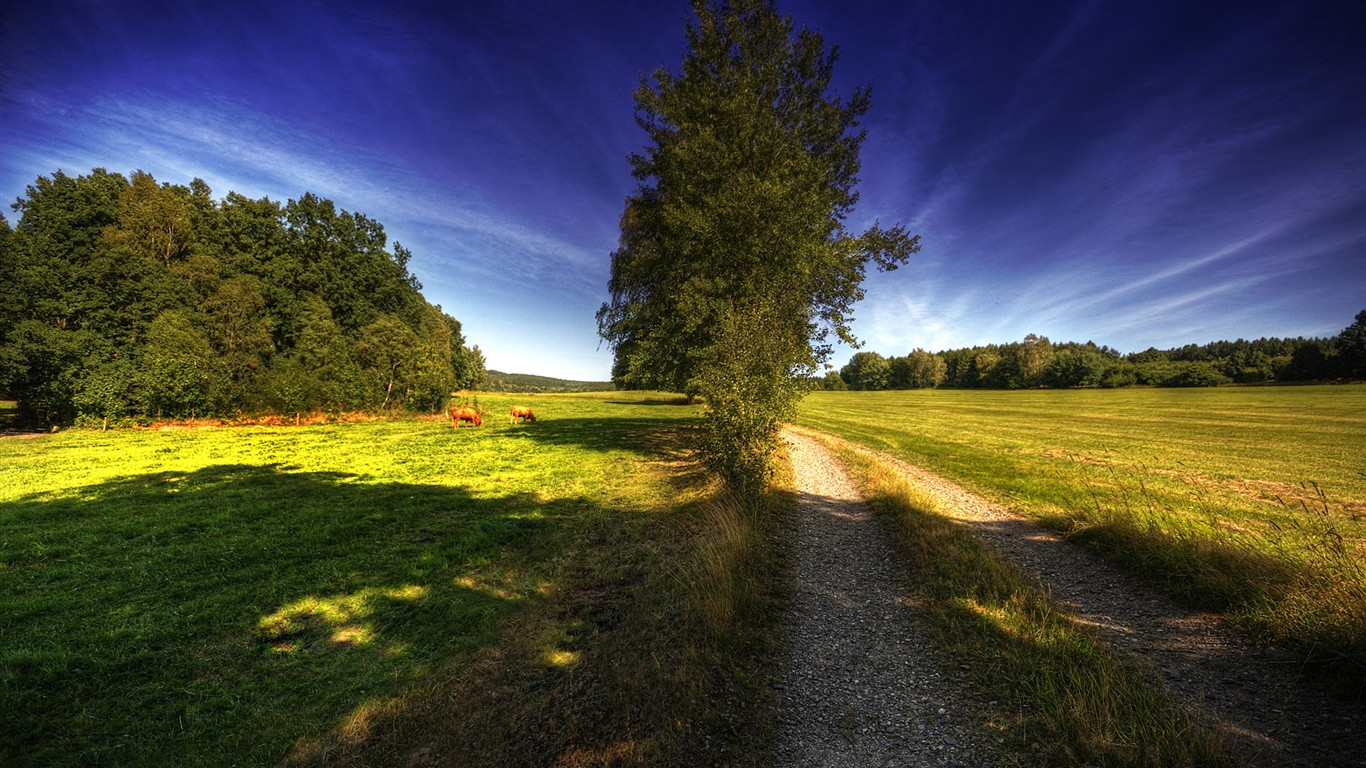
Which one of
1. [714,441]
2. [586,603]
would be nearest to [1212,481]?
[714,441]

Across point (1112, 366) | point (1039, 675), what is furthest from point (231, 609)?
point (1112, 366)

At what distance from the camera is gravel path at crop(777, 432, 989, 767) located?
4.18 metres

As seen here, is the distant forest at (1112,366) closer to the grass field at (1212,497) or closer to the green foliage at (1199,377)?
the green foliage at (1199,377)

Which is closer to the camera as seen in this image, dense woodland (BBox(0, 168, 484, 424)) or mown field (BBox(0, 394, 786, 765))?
mown field (BBox(0, 394, 786, 765))

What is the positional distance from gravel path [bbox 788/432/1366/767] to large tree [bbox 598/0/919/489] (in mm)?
7027

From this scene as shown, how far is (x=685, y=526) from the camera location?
1029 centimetres

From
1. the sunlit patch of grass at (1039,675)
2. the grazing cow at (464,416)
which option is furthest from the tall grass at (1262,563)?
the grazing cow at (464,416)

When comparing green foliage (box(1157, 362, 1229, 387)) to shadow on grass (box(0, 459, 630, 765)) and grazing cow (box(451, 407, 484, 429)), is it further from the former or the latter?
grazing cow (box(451, 407, 484, 429))

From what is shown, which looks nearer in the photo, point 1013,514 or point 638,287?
point 1013,514

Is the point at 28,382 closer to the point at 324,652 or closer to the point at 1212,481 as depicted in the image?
the point at 324,652

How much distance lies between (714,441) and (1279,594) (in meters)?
Result: 10.1

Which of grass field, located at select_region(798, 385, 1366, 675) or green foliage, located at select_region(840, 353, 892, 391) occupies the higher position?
green foliage, located at select_region(840, 353, 892, 391)

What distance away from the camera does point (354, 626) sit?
20.9 ft

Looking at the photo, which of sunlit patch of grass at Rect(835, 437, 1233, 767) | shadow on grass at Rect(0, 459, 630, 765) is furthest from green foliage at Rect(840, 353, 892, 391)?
shadow on grass at Rect(0, 459, 630, 765)
